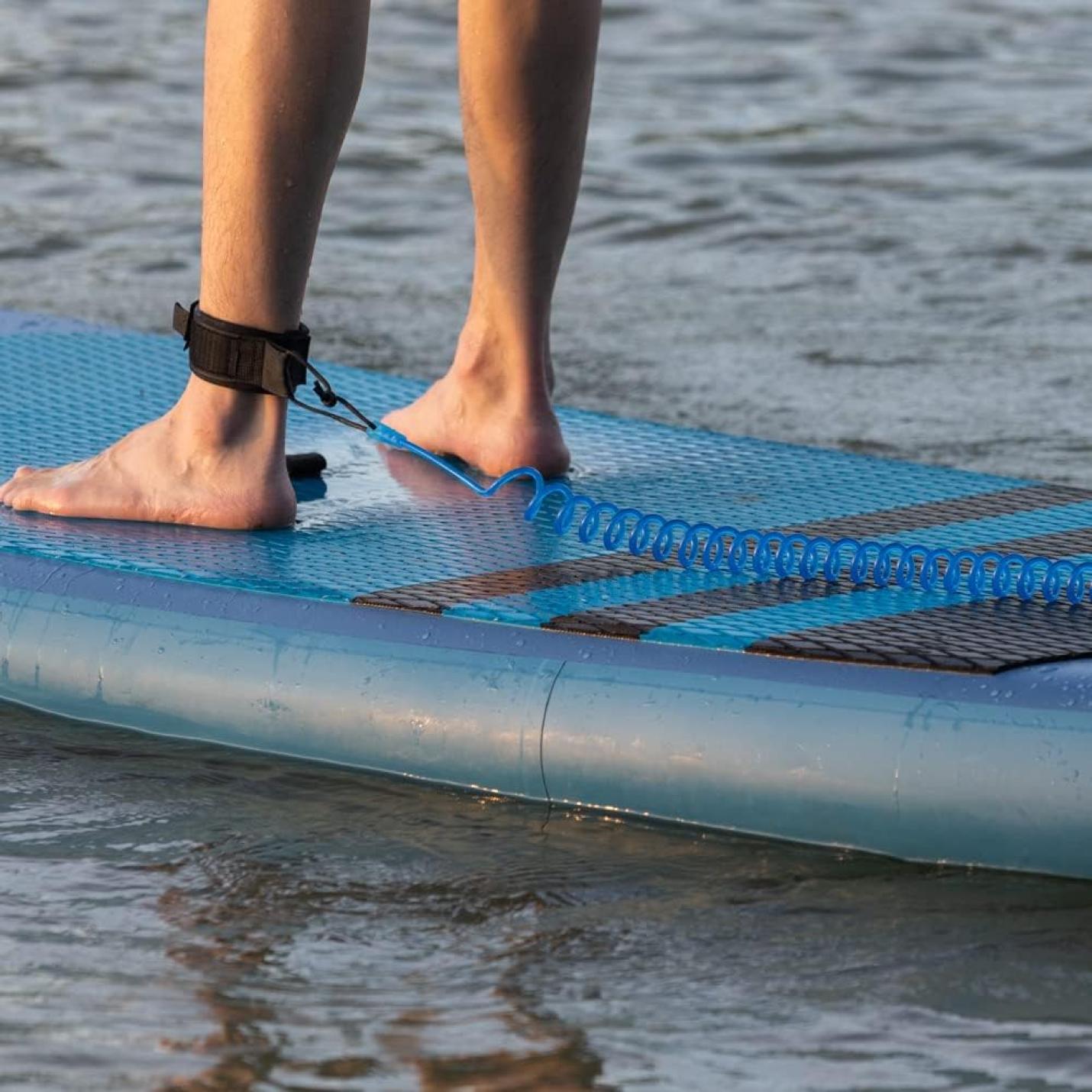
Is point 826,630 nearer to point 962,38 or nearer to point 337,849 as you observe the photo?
point 337,849

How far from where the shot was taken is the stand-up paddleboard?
217 centimetres

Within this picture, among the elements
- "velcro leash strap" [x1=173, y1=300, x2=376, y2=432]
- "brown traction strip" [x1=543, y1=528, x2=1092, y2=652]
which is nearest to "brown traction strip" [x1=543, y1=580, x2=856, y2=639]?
"brown traction strip" [x1=543, y1=528, x2=1092, y2=652]

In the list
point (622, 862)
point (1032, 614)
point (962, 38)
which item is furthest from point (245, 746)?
point (962, 38)

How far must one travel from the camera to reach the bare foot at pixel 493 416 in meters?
2.92

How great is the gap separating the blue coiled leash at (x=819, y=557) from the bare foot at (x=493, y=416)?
175 millimetres

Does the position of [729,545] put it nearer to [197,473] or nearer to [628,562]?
[628,562]

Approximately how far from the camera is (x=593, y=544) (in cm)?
264

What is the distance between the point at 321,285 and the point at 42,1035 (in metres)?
3.32

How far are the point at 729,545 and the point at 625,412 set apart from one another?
1560 mm

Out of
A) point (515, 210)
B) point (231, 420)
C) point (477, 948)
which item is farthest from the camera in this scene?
point (515, 210)

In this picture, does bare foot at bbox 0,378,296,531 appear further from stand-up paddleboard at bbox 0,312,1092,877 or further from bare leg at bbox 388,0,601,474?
bare leg at bbox 388,0,601,474

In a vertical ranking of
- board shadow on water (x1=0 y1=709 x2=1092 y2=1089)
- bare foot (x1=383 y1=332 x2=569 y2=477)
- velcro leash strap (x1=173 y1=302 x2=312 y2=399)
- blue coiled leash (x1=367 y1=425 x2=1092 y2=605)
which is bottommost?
board shadow on water (x1=0 y1=709 x2=1092 y2=1089)

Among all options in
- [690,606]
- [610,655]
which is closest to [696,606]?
[690,606]

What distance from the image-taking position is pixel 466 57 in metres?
2.83
